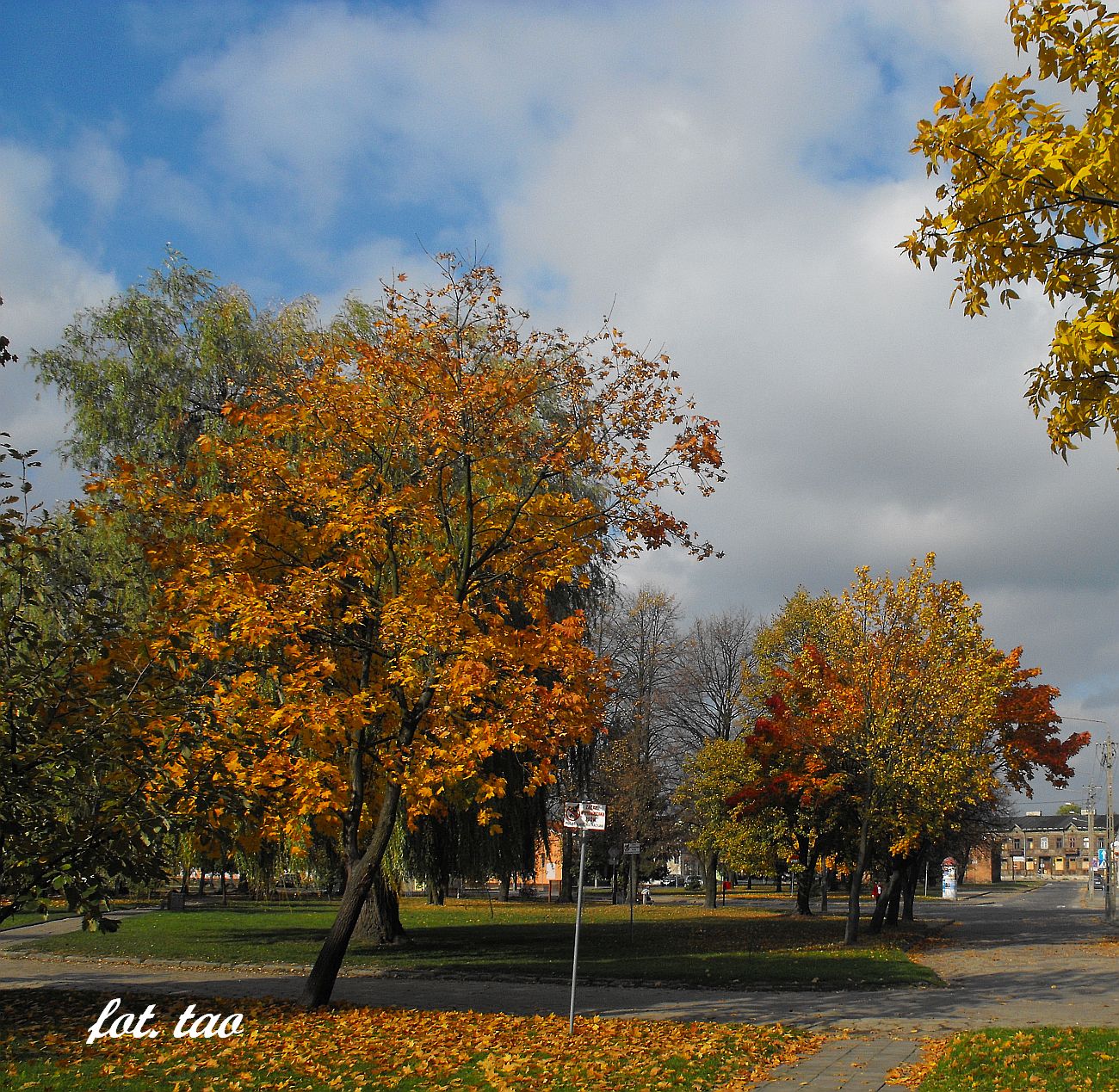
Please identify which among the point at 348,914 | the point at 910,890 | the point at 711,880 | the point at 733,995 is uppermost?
the point at 348,914

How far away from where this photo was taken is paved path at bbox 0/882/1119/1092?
12922 mm

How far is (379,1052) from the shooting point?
1082 centimetres

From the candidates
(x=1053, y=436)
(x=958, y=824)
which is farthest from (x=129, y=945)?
(x=1053, y=436)

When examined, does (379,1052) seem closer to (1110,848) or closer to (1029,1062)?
(1029,1062)

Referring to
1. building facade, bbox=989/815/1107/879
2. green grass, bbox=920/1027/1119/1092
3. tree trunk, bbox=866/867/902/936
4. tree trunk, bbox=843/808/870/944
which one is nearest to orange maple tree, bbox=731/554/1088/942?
tree trunk, bbox=843/808/870/944

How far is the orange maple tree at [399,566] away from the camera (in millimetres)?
12664

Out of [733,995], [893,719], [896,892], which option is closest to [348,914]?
[733,995]

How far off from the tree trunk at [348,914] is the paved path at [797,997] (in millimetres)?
1316

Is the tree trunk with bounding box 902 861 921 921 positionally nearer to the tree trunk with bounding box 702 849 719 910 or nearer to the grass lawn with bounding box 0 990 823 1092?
the tree trunk with bounding box 702 849 719 910

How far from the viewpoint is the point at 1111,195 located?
667 cm

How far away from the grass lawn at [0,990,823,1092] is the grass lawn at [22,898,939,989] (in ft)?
19.6

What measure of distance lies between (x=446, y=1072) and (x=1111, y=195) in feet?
28.3

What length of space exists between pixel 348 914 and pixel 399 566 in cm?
447

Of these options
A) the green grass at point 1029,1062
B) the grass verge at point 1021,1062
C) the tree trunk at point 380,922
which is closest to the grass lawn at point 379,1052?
the grass verge at point 1021,1062
